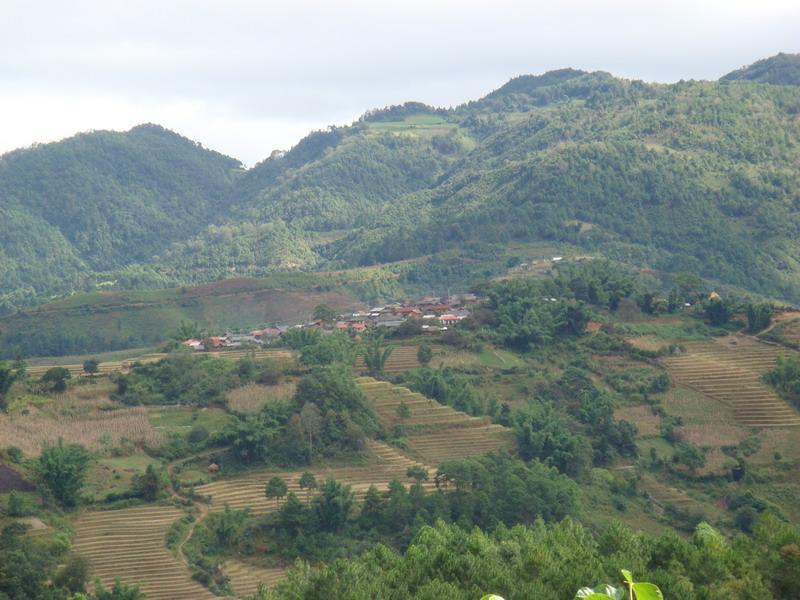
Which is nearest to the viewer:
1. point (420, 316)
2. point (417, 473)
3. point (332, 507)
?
point (332, 507)

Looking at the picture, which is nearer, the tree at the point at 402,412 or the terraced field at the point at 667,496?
the terraced field at the point at 667,496

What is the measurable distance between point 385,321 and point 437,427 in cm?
1721

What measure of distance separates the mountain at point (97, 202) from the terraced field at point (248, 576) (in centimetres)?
7780

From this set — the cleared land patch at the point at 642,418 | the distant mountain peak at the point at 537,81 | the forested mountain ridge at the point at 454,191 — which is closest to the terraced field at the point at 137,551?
Answer: the cleared land patch at the point at 642,418

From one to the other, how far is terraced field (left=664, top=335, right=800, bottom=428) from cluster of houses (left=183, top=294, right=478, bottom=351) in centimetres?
1071

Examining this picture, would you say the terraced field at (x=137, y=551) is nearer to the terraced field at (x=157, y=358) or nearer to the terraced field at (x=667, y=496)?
the terraced field at (x=157, y=358)

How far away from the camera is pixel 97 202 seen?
138m

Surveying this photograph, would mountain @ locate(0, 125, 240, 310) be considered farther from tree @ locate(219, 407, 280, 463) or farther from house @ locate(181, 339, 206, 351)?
tree @ locate(219, 407, 280, 463)

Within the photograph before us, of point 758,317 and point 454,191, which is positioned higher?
point 454,191

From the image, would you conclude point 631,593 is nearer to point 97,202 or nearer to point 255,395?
point 255,395

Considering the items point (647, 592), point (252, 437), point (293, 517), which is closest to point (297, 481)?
point (252, 437)

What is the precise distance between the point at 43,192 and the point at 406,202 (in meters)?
47.0

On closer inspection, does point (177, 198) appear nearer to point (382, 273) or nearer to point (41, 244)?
point (41, 244)

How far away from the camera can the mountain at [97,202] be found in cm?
12244
